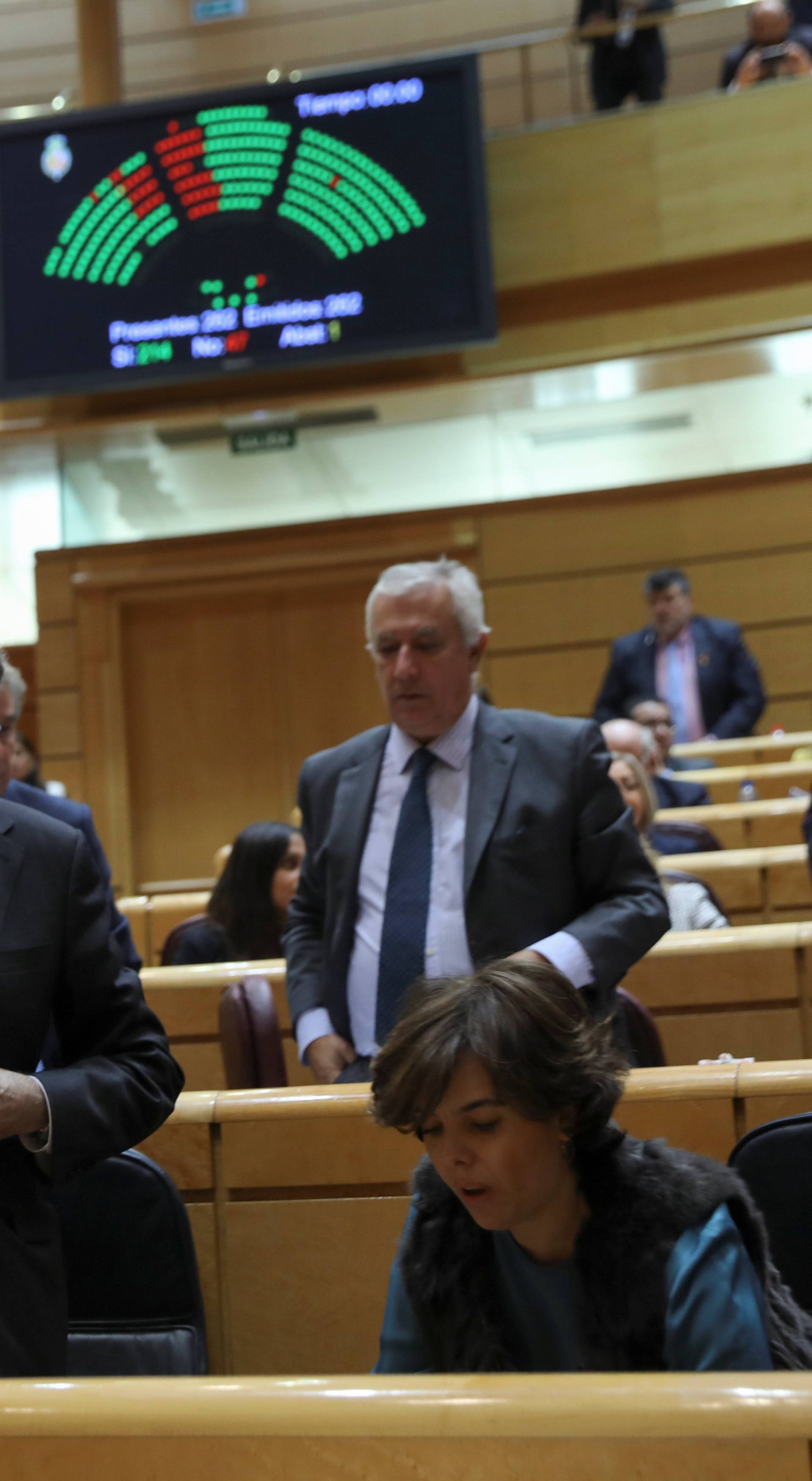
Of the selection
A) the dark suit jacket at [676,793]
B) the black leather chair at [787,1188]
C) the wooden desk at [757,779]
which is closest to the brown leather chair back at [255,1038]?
the black leather chair at [787,1188]

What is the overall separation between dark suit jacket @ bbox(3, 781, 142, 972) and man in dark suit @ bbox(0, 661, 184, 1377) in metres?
0.77

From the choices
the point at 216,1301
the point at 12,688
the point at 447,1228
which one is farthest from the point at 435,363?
the point at 447,1228

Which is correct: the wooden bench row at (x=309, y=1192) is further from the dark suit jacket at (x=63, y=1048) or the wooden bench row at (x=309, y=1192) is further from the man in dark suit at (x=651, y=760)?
the man in dark suit at (x=651, y=760)

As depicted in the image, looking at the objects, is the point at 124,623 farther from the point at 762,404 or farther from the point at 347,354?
the point at 762,404

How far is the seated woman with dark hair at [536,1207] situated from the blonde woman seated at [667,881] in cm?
184

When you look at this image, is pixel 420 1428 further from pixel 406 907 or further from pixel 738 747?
pixel 738 747

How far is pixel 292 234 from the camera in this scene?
643 cm

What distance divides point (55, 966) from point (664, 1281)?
66cm

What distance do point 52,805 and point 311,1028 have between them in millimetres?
695

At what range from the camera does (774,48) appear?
6.96 meters

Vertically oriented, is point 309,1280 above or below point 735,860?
below

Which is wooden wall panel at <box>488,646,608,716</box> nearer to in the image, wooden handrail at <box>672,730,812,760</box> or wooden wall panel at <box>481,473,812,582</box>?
wooden wall panel at <box>481,473,812,582</box>

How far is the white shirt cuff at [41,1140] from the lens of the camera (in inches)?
54.1

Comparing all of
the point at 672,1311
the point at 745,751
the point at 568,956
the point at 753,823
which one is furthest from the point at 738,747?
the point at 672,1311
